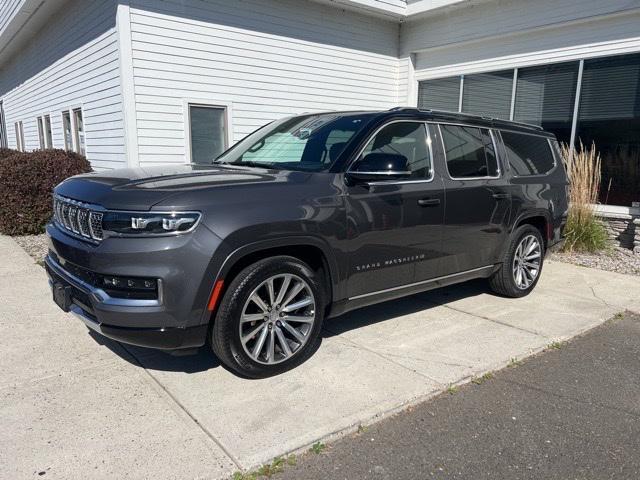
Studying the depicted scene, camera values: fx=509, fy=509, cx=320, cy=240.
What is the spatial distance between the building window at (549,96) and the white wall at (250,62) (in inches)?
128

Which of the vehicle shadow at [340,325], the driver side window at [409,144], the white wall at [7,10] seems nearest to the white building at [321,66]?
the white wall at [7,10]

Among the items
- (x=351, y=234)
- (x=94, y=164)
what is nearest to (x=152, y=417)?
(x=351, y=234)

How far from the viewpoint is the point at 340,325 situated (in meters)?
4.59

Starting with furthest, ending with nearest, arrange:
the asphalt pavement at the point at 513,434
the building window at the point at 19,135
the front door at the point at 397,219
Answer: the building window at the point at 19,135 → the front door at the point at 397,219 → the asphalt pavement at the point at 513,434

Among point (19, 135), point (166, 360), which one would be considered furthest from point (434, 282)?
point (19, 135)

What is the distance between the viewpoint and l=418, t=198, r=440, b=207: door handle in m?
4.14

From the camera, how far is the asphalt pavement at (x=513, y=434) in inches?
105

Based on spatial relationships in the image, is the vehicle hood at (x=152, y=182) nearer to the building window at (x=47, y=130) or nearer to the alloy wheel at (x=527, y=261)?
the alloy wheel at (x=527, y=261)

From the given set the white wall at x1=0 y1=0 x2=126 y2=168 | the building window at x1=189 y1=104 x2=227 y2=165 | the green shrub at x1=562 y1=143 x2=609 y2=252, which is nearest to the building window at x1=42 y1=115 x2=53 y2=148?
the white wall at x1=0 y1=0 x2=126 y2=168

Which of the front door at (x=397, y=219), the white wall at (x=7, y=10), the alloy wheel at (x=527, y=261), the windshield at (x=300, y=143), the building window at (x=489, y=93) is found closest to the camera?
the front door at (x=397, y=219)

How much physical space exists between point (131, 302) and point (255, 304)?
2.59 feet

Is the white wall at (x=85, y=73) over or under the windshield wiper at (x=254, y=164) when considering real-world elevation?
over

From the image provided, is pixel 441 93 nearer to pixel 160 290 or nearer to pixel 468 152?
pixel 468 152

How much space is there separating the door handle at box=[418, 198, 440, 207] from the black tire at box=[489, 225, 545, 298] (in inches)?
52.7
